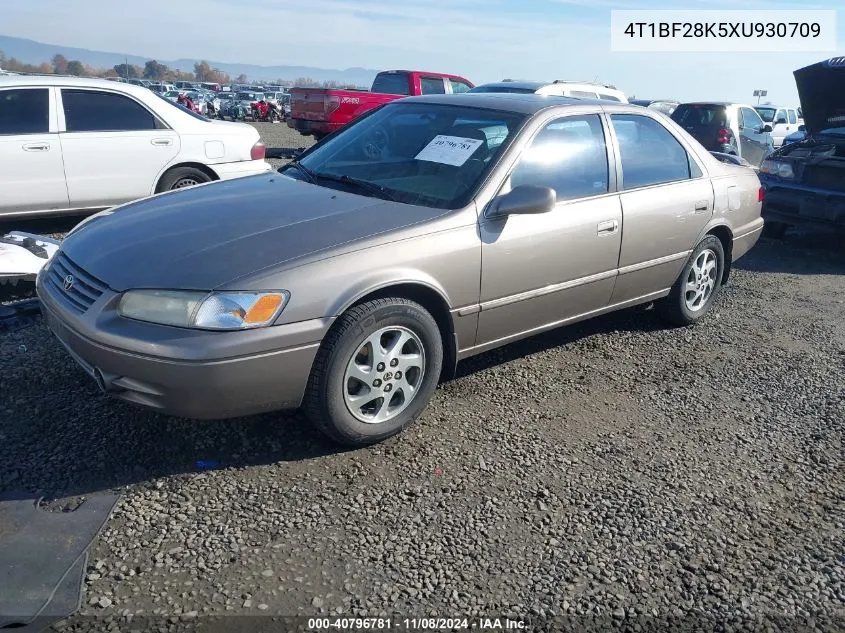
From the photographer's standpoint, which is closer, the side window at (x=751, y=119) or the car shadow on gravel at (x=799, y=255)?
the car shadow on gravel at (x=799, y=255)

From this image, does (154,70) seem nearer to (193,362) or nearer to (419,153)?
(419,153)

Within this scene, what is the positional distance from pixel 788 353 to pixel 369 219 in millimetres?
→ 3324

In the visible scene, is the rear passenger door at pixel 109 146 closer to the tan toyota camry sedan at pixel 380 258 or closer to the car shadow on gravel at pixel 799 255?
the tan toyota camry sedan at pixel 380 258

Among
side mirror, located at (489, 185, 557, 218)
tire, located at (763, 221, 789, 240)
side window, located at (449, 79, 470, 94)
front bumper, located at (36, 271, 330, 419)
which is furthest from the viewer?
side window, located at (449, 79, 470, 94)

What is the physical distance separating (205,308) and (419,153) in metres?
1.68

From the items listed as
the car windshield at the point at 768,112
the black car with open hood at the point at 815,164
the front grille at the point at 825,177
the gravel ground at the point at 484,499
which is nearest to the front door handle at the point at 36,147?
the gravel ground at the point at 484,499

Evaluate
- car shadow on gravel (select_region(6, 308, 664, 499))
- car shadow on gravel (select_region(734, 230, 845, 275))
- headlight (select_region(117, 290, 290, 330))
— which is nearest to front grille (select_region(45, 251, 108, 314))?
headlight (select_region(117, 290, 290, 330))

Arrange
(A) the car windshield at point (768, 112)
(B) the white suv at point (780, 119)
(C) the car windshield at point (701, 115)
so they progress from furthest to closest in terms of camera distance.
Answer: (A) the car windshield at point (768, 112) → (B) the white suv at point (780, 119) → (C) the car windshield at point (701, 115)

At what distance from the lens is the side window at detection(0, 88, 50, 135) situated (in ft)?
20.8

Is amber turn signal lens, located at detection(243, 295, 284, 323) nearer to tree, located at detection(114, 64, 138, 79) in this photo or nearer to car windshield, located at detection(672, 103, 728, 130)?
car windshield, located at detection(672, 103, 728, 130)

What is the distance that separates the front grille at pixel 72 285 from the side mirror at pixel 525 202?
1.87m

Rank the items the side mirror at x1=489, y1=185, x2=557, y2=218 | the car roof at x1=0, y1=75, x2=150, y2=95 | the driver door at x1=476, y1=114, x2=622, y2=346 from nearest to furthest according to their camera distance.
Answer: the side mirror at x1=489, y1=185, x2=557, y2=218 → the driver door at x1=476, y1=114, x2=622, y2=346 → the car roof at x1=0, y1=75, x2=150, y2=95

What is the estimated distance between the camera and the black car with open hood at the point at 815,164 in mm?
7672

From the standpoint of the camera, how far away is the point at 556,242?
3.90m
